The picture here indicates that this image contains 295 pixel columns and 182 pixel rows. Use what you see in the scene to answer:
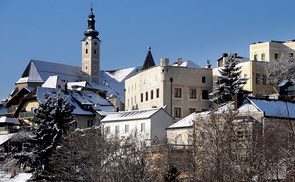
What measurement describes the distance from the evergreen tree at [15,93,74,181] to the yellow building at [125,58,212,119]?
27602 millimetres

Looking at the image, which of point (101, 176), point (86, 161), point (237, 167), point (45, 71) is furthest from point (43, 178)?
point (45, 71)

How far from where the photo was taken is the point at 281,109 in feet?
159

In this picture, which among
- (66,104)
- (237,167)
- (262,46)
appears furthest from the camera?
(262,46)

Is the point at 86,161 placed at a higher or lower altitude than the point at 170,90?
lower

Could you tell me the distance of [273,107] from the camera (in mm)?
48188

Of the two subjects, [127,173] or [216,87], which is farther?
[216,87]

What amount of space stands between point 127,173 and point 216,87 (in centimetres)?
3444

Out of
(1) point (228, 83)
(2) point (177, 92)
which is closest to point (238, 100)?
(1) point (228, 83)

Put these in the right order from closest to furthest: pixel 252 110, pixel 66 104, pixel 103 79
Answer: pixel 66 104 → pixel 252 110 → pixel 103 79

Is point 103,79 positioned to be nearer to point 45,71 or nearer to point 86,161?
point 45,71

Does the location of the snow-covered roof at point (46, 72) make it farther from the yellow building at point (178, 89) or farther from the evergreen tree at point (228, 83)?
the evergreen tree at point (228, 83)

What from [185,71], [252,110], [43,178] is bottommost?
[43,178]

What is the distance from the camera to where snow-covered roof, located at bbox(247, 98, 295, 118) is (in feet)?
154

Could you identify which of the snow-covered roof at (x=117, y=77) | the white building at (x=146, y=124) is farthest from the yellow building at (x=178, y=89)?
the snow-covered roof at (x=117, y=77)
